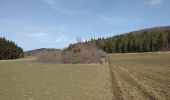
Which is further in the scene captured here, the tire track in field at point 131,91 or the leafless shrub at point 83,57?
the leafless shrub at point 83,57

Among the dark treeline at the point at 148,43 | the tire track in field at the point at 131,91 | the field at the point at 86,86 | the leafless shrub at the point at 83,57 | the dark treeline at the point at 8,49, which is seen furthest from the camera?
the dark treeline at the point at 148,43

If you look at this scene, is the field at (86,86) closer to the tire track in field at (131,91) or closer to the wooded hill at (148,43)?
the tire track in field at (131,91)

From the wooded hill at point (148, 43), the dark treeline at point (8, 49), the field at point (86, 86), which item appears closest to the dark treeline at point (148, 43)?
the wooded hill at point (148, 43)

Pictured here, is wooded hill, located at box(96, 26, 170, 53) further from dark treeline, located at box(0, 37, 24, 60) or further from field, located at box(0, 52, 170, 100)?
field, located at box(0, 52, 170, 100)

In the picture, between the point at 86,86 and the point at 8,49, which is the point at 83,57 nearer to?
the point at 86,86

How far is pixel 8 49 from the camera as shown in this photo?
98312mm

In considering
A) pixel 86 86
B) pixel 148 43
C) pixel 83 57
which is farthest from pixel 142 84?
pixel 148 43

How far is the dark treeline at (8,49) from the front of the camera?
94.9m

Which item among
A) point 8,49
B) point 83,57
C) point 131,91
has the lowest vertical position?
point 131,91

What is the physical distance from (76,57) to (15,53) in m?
55.9

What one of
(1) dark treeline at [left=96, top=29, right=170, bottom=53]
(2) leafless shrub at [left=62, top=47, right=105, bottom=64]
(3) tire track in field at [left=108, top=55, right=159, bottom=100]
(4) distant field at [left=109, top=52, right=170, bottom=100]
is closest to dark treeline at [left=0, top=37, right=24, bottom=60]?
(2) leafless shrub at [left=62, top=47, right=105, bottom=64]

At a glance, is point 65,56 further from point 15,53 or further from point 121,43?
point 121,43

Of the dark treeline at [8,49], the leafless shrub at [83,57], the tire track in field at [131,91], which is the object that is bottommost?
the tire track in field at [131,91]

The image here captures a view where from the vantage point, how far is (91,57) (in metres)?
57.0
